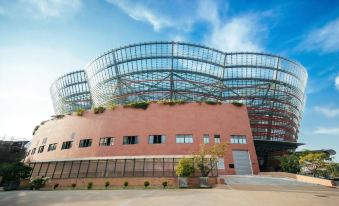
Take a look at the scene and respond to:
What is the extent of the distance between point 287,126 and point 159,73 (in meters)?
40.9

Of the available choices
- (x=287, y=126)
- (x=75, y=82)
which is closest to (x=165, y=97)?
(x=75, y=82)

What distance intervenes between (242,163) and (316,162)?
10071mm

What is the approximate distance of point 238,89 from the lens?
56.3m

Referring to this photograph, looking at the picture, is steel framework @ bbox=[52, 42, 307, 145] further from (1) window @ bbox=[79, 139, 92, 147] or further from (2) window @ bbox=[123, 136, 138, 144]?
(2) window @ bbox=[123, 136, 138, 144]

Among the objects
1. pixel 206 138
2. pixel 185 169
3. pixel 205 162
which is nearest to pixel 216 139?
pixel 206 138

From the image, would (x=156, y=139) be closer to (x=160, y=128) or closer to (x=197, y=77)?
(x=160, y=128)

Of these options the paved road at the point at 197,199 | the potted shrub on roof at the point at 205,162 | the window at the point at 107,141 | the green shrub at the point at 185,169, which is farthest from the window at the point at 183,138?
the paved road at the point at 197,199

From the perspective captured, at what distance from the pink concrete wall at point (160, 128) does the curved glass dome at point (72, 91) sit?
28970 mm

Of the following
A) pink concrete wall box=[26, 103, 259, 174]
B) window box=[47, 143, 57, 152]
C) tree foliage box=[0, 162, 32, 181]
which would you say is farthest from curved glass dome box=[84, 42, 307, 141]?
tree foliage box=[0, 162, 32, 181]

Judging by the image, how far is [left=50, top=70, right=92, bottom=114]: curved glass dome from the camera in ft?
218

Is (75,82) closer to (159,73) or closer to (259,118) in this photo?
(159,73)

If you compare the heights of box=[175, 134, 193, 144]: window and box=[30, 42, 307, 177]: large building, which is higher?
box=[30, 42, 307, 177]: large building

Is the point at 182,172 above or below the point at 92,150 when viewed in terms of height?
below

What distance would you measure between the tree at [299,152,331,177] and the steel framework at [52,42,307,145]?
26.3 meters
